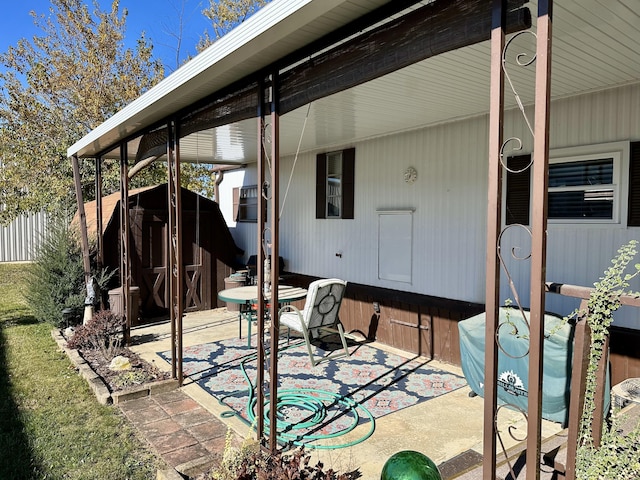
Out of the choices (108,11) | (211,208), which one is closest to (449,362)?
(211,208)

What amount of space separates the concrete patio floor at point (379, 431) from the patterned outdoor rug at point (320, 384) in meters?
0.13

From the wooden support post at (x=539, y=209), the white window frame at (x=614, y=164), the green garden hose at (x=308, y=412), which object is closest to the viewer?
the wooden support post at (x=539, y=209)

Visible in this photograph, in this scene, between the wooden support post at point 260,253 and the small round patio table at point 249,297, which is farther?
the small round patio table at point 249,297

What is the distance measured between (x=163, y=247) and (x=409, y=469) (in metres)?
6.68

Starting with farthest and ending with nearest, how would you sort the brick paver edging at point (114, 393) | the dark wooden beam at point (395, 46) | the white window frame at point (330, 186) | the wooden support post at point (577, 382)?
the white window frame at point (330, 186)
the brick paver edging at point (114, 393)
the wooden support post at point (577, 382)
the dark wooden beam at point (395, 46)

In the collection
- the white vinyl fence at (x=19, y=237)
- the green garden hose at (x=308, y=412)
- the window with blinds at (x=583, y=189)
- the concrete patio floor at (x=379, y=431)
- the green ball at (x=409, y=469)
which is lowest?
the concrete patio floor at (x=379, y=431)

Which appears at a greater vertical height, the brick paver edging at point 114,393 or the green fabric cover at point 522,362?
the green fabric cover at point 522,362

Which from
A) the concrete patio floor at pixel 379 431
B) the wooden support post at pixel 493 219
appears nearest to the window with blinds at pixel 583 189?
the concrete patio floor at pixel 379 431

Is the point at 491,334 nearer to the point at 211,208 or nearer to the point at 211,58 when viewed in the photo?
the point at 211,58

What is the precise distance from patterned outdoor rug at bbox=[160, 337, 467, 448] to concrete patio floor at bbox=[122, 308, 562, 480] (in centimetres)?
13

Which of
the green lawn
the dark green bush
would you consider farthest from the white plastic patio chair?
the dark green bush

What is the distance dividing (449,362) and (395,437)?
6.70 ft

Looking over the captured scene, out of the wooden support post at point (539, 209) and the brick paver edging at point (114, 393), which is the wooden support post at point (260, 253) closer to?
the brick paver edging at point (114, 393)

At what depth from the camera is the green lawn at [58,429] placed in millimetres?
2934
